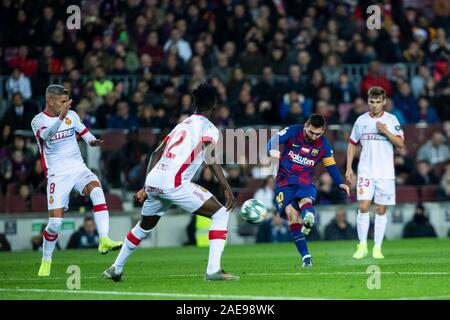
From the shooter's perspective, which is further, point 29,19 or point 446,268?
point 29,19

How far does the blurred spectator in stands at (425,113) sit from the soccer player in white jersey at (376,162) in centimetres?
812

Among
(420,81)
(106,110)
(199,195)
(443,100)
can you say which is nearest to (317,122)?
(199,195)

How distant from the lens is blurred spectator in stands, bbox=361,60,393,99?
24734mm

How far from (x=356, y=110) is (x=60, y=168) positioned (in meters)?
11.3

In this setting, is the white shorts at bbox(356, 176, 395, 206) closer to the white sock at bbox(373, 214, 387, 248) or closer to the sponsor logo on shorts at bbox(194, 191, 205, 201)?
the white sock at bbox(373, 214, 387, 248)

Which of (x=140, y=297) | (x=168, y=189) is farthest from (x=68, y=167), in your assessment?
(x=140, y=297)

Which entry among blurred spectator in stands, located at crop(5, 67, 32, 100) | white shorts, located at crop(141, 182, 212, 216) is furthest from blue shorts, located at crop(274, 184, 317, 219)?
blurred spectator in stands, located at crop(5, 67, 32, 100)

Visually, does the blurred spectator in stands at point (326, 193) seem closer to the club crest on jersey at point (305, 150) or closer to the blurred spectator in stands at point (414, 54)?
the blurred spectator in stands at point (414, 54)

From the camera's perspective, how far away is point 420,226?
75.6 feet

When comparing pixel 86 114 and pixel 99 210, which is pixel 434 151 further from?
pixel 99 210

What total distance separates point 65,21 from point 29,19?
37.1 inches

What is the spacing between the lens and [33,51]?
24.9 meters

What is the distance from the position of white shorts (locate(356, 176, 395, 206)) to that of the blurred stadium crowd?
6123 millimetres
